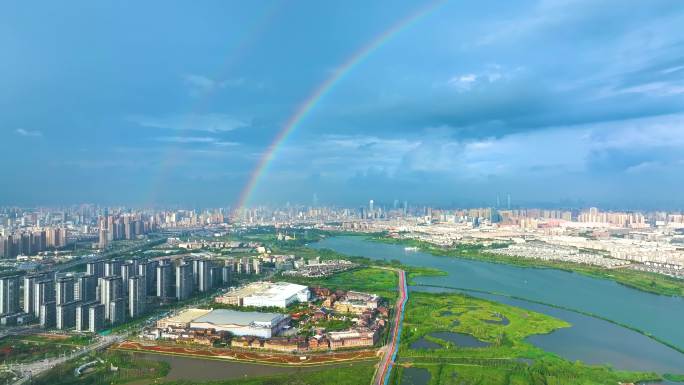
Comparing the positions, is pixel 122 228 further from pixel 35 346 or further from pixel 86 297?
pixel 35 346

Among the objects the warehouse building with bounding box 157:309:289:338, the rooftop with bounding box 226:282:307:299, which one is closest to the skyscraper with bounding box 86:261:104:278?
the rooftop with bounding box 226:282:307:299

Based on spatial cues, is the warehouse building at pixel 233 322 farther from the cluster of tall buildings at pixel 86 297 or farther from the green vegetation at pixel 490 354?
the green vegetation at pixel 490 354

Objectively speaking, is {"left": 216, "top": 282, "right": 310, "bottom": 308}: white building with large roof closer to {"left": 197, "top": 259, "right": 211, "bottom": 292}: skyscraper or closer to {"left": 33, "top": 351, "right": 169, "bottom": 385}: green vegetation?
{"left": 197, "top": 259, "right": 211, "bottom": 292}: skyscraper

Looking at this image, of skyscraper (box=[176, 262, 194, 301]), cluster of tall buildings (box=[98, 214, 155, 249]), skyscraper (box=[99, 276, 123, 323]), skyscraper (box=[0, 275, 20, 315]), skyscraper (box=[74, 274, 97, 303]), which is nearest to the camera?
skyscraper (box=[99, 276, 123, 323])

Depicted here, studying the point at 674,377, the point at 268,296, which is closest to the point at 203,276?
the point at 268,296

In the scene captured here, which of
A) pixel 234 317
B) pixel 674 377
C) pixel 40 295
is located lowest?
pixel 674 377

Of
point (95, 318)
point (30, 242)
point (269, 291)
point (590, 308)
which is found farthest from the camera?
point (30, 242)
